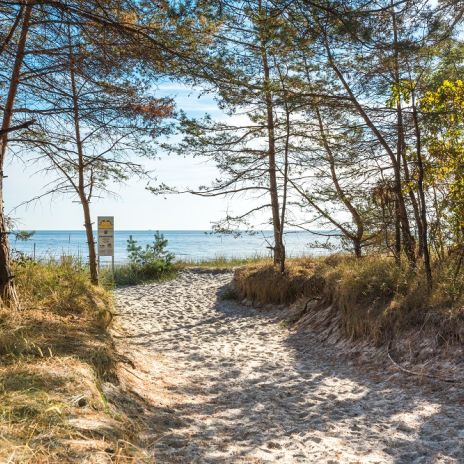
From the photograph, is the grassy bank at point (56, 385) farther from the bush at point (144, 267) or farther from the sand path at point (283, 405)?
the bush at point (144, 267)

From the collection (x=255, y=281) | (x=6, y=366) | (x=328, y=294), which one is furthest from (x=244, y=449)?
(x=255, y=281)

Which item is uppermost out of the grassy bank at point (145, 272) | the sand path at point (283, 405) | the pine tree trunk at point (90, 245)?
the pine tree trunk at point (90, 245)

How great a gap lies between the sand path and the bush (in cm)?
804

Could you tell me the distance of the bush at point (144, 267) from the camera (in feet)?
53.0

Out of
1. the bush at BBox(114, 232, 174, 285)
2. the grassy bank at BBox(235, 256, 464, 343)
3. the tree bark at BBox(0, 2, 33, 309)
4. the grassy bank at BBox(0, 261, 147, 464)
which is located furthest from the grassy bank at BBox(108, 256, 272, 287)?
the tree bark at BBox(0, 2, 33, 309)

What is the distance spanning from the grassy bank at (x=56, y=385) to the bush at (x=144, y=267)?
30.2 ft

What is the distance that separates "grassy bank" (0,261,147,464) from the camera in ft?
8.55

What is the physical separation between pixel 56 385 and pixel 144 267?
13125mm

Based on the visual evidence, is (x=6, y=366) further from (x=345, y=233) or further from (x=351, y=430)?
(x=345, y=233)

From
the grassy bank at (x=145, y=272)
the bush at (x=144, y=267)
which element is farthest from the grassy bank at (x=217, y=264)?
the bush at (x=144, y=267)

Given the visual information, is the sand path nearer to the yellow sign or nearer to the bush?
the yellow sign

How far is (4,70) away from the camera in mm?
6305

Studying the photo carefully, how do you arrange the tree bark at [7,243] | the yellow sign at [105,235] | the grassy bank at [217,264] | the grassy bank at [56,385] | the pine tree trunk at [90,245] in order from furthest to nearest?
the grassy bank at [217,264] < the yellow sign at [105,235] < the pine tree trunk at [90,245] < the tree bark at [7,243] < the grassy bank at [56,385]

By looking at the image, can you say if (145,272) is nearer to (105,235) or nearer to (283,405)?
(105,235)
